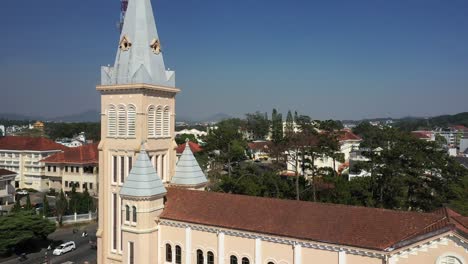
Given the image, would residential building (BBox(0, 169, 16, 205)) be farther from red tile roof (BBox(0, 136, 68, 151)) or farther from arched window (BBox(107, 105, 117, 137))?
arched window (BBox(107, 105, 117, 137))

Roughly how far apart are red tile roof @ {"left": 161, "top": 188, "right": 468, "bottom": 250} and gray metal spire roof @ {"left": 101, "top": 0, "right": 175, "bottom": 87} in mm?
7895

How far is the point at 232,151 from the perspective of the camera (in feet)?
221

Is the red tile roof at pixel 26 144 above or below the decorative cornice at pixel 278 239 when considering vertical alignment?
above

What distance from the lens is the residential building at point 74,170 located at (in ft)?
196

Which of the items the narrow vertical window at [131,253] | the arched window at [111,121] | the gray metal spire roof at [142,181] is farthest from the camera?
the arched window at [111,121]

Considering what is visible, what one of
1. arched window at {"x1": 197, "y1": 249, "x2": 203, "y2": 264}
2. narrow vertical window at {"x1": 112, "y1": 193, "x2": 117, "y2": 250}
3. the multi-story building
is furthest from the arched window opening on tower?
the multi-story building

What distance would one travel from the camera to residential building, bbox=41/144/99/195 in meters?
59.6

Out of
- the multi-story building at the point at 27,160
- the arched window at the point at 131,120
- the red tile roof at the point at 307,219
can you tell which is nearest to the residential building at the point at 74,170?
the multi-story building at the point at 27,160

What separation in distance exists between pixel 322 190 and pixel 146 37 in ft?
81.7

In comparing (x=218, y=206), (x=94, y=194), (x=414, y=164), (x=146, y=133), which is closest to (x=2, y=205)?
(x=94, y=194)

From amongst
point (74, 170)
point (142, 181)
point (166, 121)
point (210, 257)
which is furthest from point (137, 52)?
point (74, 170)

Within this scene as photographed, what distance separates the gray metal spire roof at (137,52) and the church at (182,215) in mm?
64

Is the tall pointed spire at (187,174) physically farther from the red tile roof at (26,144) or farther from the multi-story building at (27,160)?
the red tile roof at (26,144)

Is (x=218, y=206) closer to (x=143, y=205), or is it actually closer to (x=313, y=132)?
(x=143, y=205)
